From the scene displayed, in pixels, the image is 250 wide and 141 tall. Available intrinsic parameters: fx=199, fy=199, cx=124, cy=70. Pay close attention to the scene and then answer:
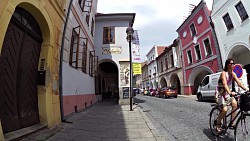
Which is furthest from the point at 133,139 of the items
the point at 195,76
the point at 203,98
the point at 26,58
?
the point at 195,76

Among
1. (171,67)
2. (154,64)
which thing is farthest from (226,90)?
(154,64)

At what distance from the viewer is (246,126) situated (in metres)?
3.70

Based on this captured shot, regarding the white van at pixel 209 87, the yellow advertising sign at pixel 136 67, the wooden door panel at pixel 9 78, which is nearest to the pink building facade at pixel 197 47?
the white van at pixel 209 87

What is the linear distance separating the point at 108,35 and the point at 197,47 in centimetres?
1340

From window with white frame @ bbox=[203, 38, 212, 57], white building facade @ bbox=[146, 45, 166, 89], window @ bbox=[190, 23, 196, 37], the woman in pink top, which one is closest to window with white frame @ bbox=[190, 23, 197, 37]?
window @ bbox=[190, 23, 196, 37]

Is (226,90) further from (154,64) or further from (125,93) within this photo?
(154,64)

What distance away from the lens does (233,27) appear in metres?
17.0

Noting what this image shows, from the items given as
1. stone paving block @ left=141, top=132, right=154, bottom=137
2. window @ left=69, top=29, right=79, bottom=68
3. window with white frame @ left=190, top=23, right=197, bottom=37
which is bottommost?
stone paving block @ left=141, top=132, right=154, bottom=137

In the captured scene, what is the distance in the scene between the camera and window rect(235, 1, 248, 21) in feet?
51.0

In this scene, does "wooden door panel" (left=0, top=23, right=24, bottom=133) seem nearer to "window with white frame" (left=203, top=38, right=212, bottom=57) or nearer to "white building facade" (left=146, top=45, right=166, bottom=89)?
"window with white frame" (left=203, top=38, right=212, bottom=57)

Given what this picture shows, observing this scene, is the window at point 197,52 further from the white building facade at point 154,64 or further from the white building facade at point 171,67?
the white building facade at point 154,64

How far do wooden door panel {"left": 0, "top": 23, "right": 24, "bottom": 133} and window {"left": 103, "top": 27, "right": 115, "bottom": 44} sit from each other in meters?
11.5

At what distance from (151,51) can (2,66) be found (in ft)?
157

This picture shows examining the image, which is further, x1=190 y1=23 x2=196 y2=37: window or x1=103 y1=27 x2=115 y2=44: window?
x1=190 y1=23 x2=196 y2=37: window
